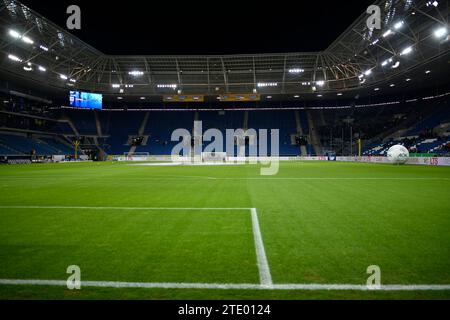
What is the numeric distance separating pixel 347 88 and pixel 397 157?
25.1 metres

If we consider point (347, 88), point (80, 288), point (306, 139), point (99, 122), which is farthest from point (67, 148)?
point (80, 288)

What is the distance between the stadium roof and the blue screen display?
744 cm

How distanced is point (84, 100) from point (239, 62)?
2683 centimetres

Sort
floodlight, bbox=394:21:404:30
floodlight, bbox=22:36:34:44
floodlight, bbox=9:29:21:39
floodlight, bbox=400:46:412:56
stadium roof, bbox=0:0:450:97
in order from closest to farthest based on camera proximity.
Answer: floodlight, bbox=394:21:404:30, stadium roof, bbox=0:0:450:97, floodlight, bbox=9:29:21:39, floodlight, bbox=400:46:412:56, floodlight, bbox=22:36:34:44

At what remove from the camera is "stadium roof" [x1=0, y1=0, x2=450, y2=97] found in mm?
37125

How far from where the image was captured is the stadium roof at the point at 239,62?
37125 millimetres

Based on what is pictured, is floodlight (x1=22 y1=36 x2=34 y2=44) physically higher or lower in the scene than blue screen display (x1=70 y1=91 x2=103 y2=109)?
higher

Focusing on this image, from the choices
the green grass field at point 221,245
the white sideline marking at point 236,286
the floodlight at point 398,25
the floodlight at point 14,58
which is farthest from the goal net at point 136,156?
the white sideline marking at point 236,286

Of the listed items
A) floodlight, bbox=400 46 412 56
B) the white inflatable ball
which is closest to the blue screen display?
the white inflatable ball

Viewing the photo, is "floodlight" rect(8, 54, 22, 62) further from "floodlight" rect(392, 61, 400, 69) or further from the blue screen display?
"floodlight" rect(392, 61, 400, 69)

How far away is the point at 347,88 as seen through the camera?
5819 cm

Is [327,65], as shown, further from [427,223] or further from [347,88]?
[427,223]

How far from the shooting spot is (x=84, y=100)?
48406 mm
